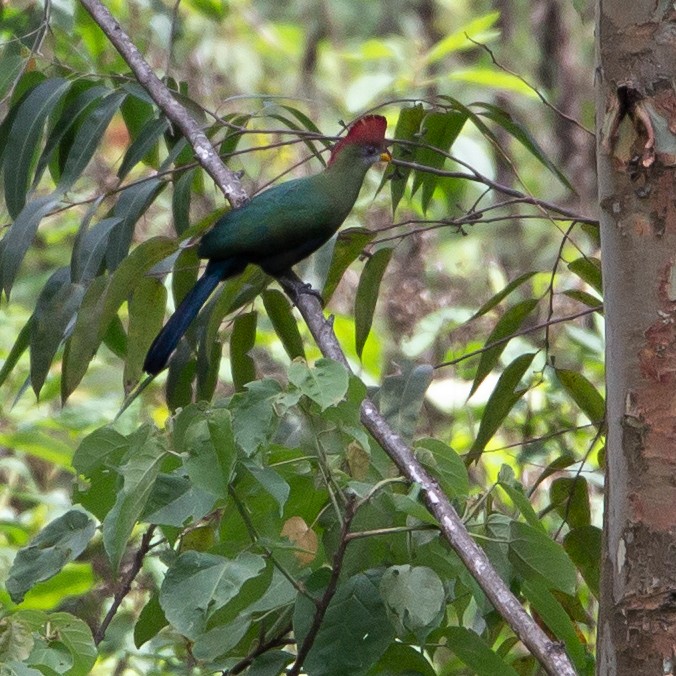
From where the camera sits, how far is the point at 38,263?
20.0 feet

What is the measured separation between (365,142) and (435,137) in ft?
1.54

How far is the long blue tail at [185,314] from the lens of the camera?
2.32 meters

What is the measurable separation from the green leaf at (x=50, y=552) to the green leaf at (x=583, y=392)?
98cm

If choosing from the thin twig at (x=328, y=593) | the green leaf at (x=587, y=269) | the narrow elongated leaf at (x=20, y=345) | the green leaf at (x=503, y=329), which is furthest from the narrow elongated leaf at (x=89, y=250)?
the thin twig at (x=328, y=593)

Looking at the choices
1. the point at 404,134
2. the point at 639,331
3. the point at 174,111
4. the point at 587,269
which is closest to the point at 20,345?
the point at 174,111

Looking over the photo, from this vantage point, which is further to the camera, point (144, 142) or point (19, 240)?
point (144, 142)

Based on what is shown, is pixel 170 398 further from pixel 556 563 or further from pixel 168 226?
pixel 168 226

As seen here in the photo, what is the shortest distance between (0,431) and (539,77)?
12.5ft

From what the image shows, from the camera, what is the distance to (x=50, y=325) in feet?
6.83

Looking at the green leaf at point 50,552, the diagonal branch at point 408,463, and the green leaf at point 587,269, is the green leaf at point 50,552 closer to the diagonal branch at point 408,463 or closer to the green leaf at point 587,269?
the diagonal branch at point 408,463

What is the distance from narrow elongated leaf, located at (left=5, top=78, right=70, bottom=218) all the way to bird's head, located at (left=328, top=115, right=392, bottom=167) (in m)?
0.78

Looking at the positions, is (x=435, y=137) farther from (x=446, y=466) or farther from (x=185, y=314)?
(x=446, y=466)

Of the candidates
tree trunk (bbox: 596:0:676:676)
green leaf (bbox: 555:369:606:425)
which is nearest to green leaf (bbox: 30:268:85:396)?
green leaf (bbox: 555:369:606:425)

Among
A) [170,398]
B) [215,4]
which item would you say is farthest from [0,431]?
[170,398]
